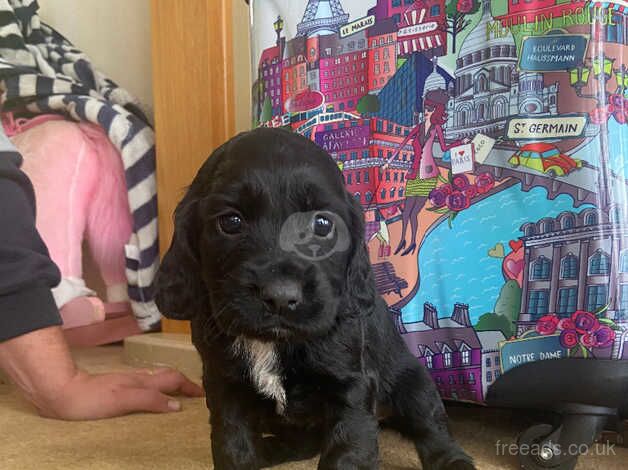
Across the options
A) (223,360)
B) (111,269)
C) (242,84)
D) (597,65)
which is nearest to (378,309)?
(223,360)

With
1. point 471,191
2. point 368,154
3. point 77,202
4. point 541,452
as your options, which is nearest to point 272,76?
point 368,154

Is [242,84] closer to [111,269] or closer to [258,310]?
[111,269]

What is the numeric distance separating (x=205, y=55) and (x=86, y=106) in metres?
0.44

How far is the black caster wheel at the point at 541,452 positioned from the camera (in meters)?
1.02

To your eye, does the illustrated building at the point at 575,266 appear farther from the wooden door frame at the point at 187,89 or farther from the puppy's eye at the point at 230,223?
the wooden door frame at the point at 187,89

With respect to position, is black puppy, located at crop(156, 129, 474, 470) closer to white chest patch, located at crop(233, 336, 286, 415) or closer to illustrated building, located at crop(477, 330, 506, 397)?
white chest patch, located at crop(233, 336, 286, 415)

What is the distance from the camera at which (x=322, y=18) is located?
1.28m

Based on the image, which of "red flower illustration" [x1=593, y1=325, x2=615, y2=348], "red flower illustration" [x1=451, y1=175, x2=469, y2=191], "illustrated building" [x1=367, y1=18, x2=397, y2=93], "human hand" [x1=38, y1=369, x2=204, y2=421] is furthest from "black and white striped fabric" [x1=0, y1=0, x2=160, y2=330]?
"red flower illustration" [x1=593, y1=325, x2=615, y2=348]

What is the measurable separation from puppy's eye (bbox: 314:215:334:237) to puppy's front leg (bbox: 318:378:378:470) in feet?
0.74

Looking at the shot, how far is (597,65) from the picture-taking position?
1.00 metres

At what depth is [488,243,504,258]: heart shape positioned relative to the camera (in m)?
1.10

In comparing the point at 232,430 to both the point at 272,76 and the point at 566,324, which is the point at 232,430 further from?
the point at 272,76

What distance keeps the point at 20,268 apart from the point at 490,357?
96 cm

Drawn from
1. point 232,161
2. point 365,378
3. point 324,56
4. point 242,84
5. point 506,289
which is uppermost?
point 242,84
